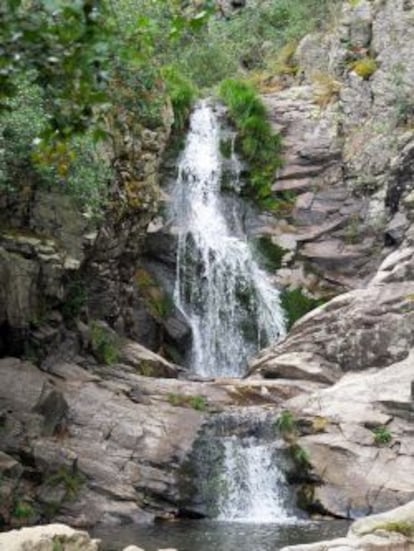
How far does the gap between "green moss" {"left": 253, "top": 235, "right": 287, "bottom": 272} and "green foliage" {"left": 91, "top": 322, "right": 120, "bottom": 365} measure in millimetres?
8443

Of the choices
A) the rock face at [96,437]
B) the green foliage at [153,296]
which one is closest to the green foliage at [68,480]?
the rock face at [96,437]

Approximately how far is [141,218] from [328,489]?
10.1 meters

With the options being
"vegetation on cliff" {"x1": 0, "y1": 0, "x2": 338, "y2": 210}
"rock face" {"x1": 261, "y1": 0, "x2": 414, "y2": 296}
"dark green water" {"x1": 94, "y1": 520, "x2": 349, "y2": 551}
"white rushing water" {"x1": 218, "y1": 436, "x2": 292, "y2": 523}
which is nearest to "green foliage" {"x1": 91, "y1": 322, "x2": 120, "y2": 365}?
"vegetation on cliff" {"x1": 0, "y1": 0, "x2": 338, "y2": 210}

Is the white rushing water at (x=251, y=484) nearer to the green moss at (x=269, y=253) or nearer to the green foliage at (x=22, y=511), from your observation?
the green foliage at (x=22, y=511)

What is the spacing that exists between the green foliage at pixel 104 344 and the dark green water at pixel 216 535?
6.10 m

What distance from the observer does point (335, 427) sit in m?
21.2

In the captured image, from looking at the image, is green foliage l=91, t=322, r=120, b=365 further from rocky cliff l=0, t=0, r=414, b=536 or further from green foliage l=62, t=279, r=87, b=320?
green foliage l=62, t=279, r=87, b=320

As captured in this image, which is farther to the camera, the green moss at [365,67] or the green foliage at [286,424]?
the green moss at [365,67]

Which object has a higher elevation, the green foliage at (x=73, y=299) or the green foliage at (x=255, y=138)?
the green foliage at (x=255, y=138)

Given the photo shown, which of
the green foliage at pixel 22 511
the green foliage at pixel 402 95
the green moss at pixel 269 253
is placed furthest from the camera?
the green foliage at pixel 402 95

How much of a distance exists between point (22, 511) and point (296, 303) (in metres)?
15.0

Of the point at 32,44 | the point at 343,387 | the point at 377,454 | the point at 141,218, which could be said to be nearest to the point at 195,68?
the point at 141,218

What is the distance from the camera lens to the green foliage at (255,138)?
3403 centimetres

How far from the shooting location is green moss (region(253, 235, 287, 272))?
104ft
